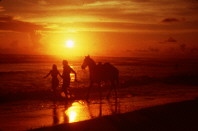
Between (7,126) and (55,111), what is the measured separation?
124 inches

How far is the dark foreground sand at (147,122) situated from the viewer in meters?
8.53

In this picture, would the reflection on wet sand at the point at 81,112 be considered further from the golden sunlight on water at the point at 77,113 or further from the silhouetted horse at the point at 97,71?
the silhouetted horse at the point at 97,71

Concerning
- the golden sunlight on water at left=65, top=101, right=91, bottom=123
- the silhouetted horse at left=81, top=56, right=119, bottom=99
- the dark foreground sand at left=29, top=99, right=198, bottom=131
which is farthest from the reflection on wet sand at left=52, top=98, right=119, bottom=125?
the silhouetted horse at left=81, top=56, right=119, bottom=99

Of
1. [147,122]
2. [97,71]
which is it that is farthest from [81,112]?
[97,71]

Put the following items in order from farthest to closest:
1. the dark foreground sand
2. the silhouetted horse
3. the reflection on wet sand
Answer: the silhouetted horse, the reflection on wet sand, the dark foreground sand

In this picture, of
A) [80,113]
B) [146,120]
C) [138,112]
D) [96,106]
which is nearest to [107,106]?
[96,106]

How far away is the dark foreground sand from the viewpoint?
28.0ft

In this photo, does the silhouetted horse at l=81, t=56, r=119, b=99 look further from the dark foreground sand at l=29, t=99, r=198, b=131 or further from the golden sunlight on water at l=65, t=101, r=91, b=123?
the dark foreground sand at l=29, t=99, r=198, b=131

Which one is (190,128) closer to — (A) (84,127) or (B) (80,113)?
(A) (84,127)

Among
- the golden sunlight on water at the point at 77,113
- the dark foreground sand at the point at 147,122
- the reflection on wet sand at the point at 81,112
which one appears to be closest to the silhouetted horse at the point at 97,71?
the reflection on wet sand at the point at 81,112

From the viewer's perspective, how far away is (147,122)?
941cm

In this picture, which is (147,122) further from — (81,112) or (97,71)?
(97,71)

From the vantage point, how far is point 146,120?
9672mm

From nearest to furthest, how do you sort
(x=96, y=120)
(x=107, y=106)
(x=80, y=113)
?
1. (x=96, y=120)
2. (x=80, y=113)
3. (x=107, y=106)
